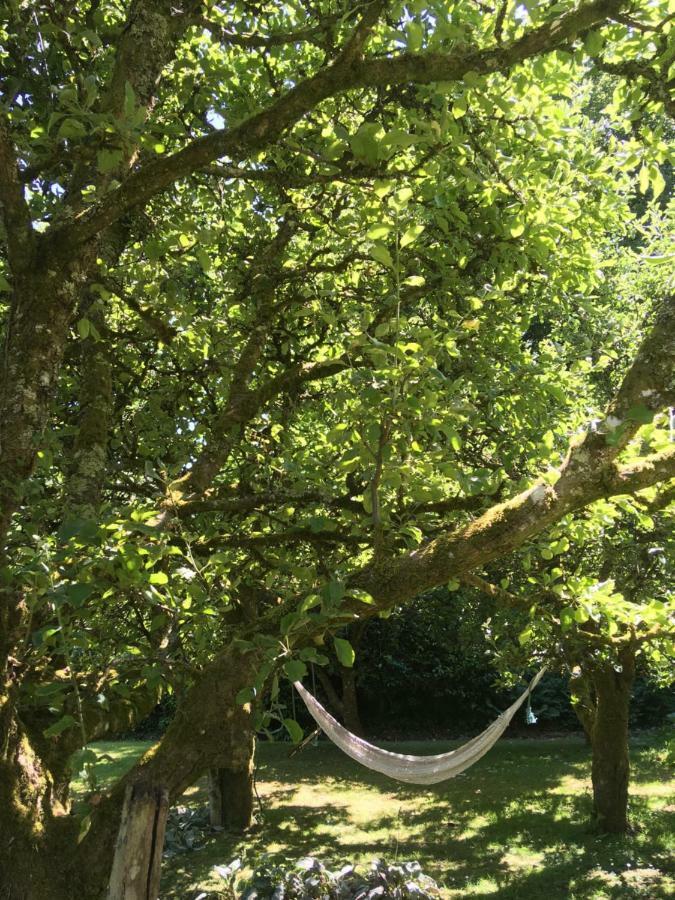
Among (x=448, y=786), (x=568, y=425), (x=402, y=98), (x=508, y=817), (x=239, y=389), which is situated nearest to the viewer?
(x=402, y=98)

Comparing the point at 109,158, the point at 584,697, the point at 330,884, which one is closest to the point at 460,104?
the point at 109,158

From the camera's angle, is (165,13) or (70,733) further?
(70,733)

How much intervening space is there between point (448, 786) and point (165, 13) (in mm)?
10973

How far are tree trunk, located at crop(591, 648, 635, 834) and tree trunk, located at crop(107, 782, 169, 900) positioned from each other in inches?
243

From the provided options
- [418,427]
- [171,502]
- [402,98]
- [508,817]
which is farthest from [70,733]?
[508,817]

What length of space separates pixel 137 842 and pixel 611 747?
660 centimetres

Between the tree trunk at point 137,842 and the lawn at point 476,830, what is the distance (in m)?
4.03

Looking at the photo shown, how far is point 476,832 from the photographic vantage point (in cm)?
848

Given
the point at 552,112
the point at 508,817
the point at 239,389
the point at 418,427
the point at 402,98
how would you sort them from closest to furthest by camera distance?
the point at 418,427 < the point at 552,112 < the point at 402,98 < the point at 239,389 < the point at 508,817

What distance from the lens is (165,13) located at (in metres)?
2.86

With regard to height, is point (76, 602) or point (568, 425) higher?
point (568, 425)

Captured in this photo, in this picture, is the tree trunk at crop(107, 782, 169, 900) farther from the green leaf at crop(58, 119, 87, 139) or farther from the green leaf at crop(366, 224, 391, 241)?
the green leaf at crop(58, 119, 87, 139)

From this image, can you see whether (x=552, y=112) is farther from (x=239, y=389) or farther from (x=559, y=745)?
(x=559, y=745)

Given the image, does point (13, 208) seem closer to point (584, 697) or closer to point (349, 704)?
point (584, 697)
